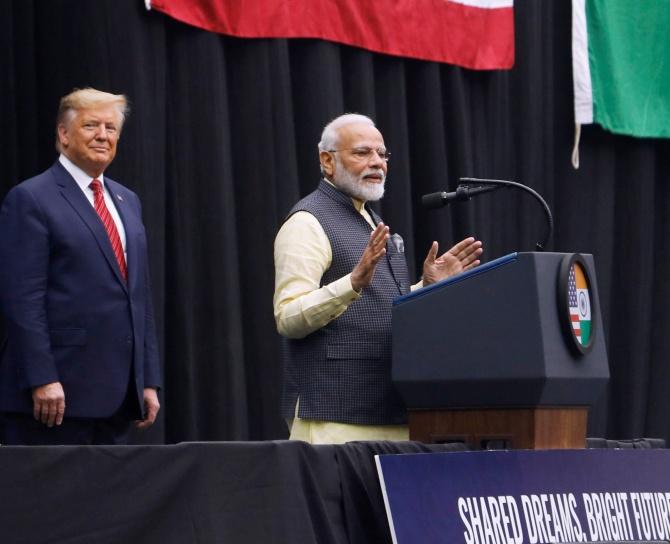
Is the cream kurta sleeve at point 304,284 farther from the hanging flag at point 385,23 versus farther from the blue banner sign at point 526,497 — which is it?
the hanging flag at point 385,23

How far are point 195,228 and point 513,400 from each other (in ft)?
6.27

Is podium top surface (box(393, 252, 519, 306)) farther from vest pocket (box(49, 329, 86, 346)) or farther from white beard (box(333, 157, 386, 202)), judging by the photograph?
vest pocket (box(49, 329, 86, 346))

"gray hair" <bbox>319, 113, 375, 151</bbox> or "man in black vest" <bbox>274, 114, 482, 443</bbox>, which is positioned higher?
"gray hair" <bbox>319, 113, 375, 151</bbox>

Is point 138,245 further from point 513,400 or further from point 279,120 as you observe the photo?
point 279,120

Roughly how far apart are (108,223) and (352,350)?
0.70m

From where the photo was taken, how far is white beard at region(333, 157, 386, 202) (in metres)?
3.63

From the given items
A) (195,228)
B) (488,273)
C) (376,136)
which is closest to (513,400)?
(488,273)

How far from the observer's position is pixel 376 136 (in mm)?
3676

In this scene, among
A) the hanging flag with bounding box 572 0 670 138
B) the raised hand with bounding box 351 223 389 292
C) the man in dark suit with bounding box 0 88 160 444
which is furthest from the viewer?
the hanging flag with bounding box 572 0 670 138

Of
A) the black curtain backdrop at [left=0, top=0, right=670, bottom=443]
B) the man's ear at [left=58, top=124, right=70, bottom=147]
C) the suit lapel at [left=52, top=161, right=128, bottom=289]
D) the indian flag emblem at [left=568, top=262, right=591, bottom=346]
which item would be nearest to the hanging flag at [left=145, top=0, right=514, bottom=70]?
the black curtain backdrop at [left=0, top=0, right=670, bottom=443]

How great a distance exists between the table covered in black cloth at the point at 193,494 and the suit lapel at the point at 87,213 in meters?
0.96

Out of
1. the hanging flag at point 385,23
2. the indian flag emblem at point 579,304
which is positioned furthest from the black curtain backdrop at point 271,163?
the indian flag emblem at point 579,304

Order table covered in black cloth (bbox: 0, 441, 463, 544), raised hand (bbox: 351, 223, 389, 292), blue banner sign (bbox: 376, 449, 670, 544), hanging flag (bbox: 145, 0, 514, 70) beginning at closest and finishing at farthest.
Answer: table covered in black cloth (bbox: 0, 441, 463, 544)
blue banner sign (bbox: 376, 449, 670, 544)
raised hand (bbox: 351, 223, 389, 292)
hanging flag (bbox: 145, 0, 514, 70)

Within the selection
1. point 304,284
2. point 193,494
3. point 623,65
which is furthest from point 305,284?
point 623,65
